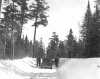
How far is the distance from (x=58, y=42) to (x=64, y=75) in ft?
218

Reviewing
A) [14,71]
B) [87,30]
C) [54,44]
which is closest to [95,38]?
[87,30]

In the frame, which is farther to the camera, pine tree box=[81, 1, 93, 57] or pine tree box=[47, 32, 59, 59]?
pine tree box=[47, 32, 59, 59]

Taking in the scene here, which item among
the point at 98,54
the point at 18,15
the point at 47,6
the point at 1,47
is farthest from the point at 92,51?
the point at 1,47

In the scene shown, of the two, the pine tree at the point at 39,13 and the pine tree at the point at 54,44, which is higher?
the pine tree at the point at 39,13

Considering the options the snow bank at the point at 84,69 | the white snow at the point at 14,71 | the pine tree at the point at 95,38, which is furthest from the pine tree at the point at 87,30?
the snow bank at the point at 84,69

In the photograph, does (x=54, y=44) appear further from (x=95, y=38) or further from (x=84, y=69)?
(x=84, y=69)

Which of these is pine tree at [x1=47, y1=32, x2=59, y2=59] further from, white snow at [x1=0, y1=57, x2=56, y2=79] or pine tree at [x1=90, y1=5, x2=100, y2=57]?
white snow at [x1=0, y1=57, x2=56, y2=79]

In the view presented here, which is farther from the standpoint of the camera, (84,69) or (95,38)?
(95,38)

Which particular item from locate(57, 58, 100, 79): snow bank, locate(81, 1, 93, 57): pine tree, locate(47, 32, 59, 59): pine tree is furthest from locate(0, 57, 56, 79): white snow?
locate(47, 32, 59, 59): pine tree

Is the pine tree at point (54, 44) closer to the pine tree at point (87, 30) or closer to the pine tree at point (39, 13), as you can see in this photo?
the pine tree at point (87, 30)

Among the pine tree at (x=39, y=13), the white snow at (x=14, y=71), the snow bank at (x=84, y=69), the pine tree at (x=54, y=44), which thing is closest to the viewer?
the snow bank at (x=84, y=69)

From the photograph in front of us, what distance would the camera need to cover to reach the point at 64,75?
31.7 ft

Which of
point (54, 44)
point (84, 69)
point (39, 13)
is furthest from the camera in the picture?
point (54, 44)

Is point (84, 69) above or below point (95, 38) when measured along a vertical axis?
below
